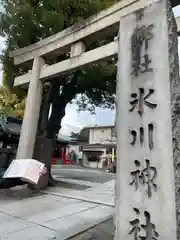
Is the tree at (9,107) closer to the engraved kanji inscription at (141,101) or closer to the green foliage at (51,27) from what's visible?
the green foliage at (51,27)

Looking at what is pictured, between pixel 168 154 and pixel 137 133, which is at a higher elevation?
pixel 137 133

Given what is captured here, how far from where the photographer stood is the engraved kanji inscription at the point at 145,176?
7.93ft

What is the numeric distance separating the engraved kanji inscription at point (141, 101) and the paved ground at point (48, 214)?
206 centimetres

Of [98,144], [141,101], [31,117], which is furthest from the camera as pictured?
[98,144]

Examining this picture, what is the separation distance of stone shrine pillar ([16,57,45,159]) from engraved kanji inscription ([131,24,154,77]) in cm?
412

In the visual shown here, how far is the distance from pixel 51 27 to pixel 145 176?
23.9ft

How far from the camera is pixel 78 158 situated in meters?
31.1

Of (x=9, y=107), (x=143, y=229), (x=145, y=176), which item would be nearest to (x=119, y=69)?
(x=145, y=176)

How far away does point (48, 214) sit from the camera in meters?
4.33

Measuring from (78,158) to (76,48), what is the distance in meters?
26.2

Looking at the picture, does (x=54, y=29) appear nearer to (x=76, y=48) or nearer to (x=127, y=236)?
(x=76, y=48)

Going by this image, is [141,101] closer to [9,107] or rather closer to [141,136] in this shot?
[141,136]

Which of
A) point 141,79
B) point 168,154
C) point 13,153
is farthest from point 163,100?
point 13,153

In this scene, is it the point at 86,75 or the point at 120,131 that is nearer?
the point at 120,131
